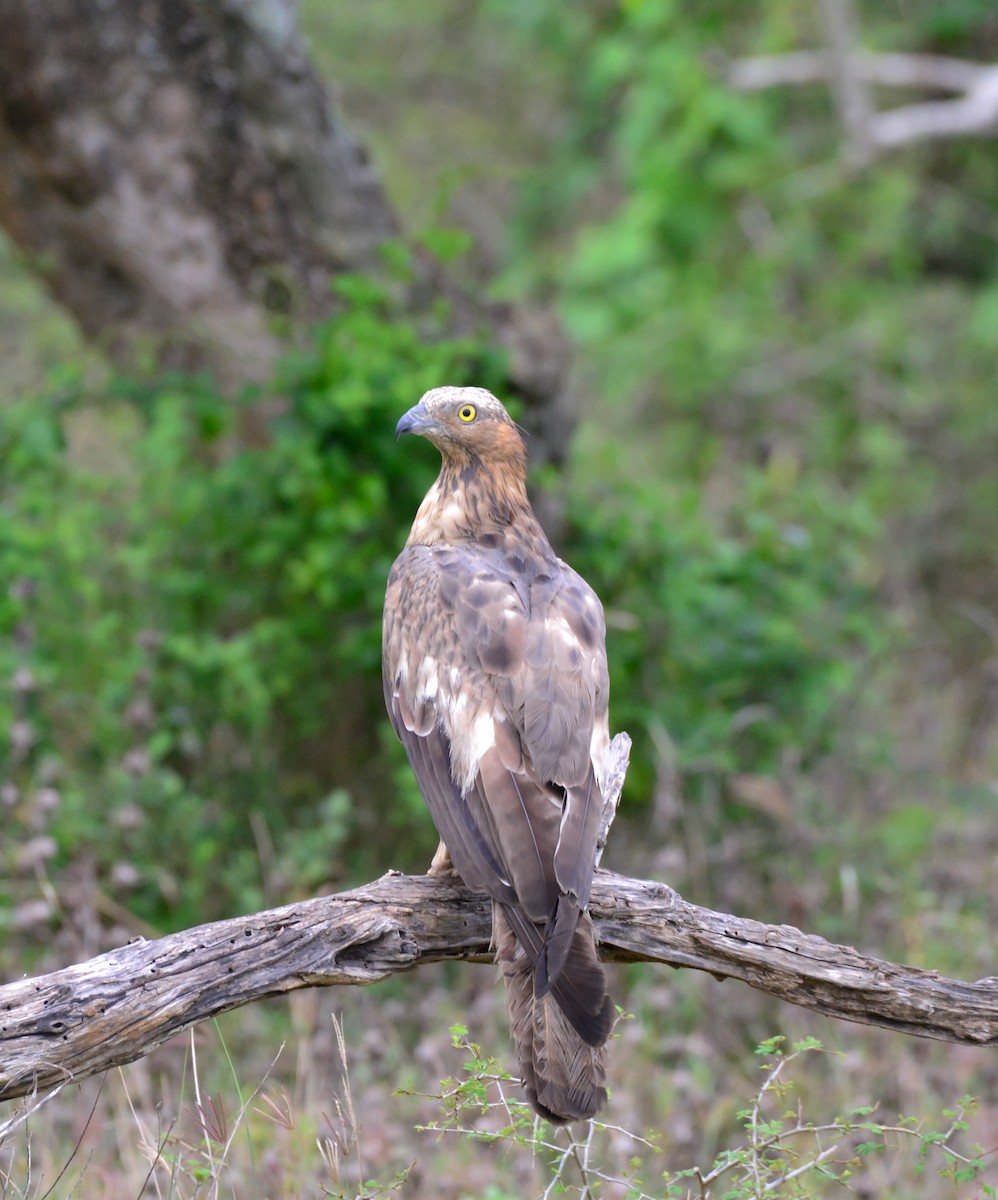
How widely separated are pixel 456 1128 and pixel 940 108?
31.9ft

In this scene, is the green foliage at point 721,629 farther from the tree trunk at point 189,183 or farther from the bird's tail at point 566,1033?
the bird's tail at point 566,1033

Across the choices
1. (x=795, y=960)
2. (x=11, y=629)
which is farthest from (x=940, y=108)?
(x=795, y=960)

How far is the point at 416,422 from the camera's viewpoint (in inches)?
163

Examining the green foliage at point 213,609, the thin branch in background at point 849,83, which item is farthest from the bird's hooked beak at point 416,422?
the thin branch in background at point 849,83

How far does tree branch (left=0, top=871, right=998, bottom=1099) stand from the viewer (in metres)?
2.59

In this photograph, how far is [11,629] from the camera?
528cm

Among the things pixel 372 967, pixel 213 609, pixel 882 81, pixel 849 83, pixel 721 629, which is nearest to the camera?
pixel 372 967

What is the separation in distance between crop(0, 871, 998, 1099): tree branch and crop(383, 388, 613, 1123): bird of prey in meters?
0.15

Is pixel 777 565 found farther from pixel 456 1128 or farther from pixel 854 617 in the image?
pixel 456 1128

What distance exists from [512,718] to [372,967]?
0.71m

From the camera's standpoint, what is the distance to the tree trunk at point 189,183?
18.7 feet

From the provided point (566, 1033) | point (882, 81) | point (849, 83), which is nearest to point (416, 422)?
point (566, 1033)

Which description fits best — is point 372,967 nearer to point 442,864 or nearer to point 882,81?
point 442,864

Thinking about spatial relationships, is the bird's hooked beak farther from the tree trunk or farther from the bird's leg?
the tree trunk
